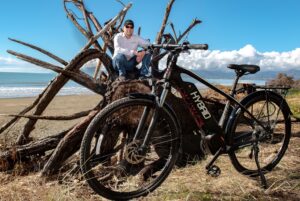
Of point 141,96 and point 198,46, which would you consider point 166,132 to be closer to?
point 141,96

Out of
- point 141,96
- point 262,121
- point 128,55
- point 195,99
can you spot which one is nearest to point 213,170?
point 195,99

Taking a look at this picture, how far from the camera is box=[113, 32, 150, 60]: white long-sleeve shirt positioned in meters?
6.52

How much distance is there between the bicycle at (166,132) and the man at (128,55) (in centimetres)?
115

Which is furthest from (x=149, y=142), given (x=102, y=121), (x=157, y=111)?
(x=102, y=121)

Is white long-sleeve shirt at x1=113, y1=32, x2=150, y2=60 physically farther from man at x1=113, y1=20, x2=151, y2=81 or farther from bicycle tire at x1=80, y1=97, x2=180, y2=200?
bicycle tire at x1=80, y1=97, x2=180, y2=200

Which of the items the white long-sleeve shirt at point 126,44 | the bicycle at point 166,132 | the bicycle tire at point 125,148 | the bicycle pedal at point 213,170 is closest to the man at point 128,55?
the white long-sleeve shirt at point 126,44

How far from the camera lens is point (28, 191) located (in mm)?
4762

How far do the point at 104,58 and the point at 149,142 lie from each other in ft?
8.72

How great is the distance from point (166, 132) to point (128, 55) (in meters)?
2.47

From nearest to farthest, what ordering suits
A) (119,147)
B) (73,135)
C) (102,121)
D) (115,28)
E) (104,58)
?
1. (102,121)
2. (119,147)
3. (73,135)
4. (104,58)
5. (115,28)

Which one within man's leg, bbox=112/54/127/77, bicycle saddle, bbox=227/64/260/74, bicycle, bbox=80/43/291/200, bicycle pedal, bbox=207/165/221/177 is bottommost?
bicycle pedal, bbox=207/165/221/177

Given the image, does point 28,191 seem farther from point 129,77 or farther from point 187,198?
point 129,77

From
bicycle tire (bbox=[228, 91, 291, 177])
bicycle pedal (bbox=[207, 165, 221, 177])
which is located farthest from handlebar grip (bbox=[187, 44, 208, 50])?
bicycle pedal (bbox=[207, 165, 221, 177])

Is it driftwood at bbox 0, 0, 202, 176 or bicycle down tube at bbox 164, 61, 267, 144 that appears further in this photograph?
driftwood at bbox 0, 0, 202, 176
